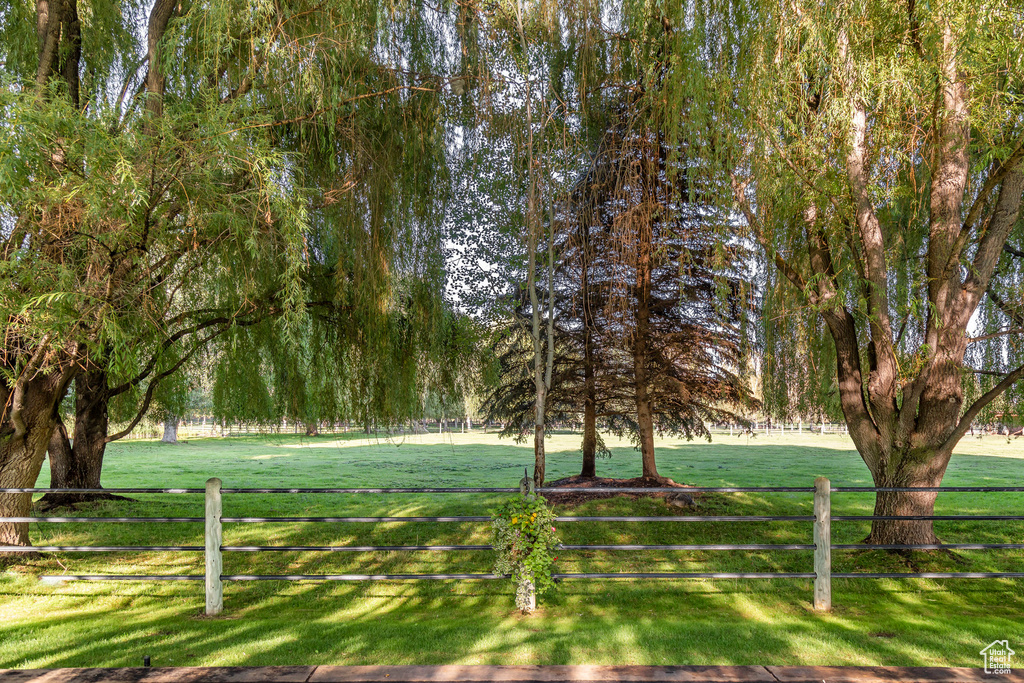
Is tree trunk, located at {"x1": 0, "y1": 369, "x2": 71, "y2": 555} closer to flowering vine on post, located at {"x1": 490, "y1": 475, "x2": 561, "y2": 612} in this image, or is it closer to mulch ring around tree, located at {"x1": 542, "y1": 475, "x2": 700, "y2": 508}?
flowering vine on post, located at {"x1": 490, "y1": 475, "x2": 561, "y2": 612}

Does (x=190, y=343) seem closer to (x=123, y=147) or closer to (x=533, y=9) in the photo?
(x=123, y=147)

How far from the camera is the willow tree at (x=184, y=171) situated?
14.1 feet

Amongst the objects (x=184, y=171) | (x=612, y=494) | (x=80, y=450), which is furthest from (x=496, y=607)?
(x=80, y=450)

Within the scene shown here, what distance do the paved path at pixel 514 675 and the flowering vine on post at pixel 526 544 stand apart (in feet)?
3.57

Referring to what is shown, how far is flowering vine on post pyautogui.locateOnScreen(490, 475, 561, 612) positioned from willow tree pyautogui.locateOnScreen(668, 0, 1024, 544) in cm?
336

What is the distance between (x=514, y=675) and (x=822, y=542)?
2935 millimetres

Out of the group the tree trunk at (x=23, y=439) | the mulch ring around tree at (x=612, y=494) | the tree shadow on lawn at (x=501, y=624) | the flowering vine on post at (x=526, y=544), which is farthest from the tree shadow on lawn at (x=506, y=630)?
the mulch ring around tree at (x=612, y=494)

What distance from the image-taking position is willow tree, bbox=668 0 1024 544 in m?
5.22

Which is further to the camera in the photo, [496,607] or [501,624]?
[496,607]

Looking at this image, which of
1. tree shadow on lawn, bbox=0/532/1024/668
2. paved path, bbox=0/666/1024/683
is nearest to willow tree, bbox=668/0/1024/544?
tree shadow on lawn, bbox=0/532/1024/668

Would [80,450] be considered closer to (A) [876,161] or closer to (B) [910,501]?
(B) [910,501]

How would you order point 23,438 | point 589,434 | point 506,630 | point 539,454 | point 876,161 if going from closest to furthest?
point 506,630 < point 876,161 < point 23,438 < point 539,454 < point 589,434

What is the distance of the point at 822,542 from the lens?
15.8 ft

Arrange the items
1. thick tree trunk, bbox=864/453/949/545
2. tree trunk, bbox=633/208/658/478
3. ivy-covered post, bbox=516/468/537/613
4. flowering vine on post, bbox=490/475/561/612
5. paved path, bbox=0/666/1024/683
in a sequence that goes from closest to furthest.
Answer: paved path, bbox=0/666/1024/683 → flowering vine on post, bbox=490/475/561/612 → ivy-covered post, bbox=516/468/537/613 → thick tree trunk, bbox=864/453/949/545 → tree trunk, bbox=633/208/658/478
